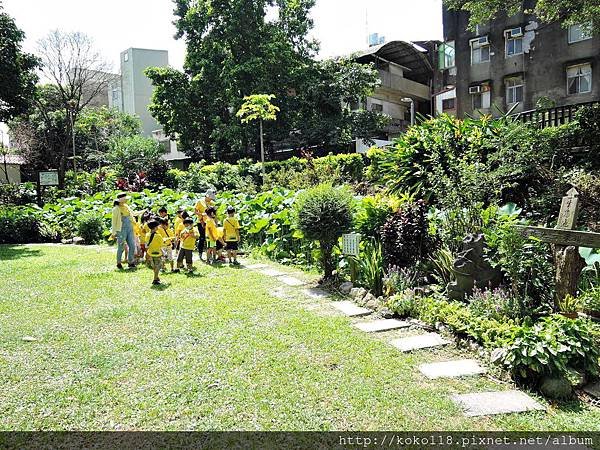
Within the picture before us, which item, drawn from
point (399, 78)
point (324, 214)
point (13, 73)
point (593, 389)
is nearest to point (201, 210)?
point (324, 214)

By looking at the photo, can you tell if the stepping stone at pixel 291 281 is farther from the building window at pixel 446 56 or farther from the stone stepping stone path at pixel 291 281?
the building window at pixel 446 56

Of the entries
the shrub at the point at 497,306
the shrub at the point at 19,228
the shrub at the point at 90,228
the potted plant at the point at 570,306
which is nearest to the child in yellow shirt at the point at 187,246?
the shrub at the point at 497,306

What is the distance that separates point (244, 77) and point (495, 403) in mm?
23160

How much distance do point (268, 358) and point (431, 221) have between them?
338cm

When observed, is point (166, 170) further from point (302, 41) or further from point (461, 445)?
point (461, 445)

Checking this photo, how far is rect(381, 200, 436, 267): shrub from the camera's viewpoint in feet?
21.0

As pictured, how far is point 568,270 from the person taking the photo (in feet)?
15.0

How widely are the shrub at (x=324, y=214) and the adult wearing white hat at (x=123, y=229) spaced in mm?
3828

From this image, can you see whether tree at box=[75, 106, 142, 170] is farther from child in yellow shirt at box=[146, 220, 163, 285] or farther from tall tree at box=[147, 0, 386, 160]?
child in yellow shirt at box=[146, 220, 163, 285]

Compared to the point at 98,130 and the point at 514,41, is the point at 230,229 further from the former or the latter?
the point at 98,130

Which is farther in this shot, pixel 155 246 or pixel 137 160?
pixel 137 160

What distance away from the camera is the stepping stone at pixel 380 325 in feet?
17.0

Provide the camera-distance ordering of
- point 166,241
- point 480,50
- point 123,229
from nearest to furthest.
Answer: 1. point 166,241
2. point 123,229
3. point 480,50

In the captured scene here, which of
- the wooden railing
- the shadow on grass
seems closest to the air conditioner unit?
the wooden railing
